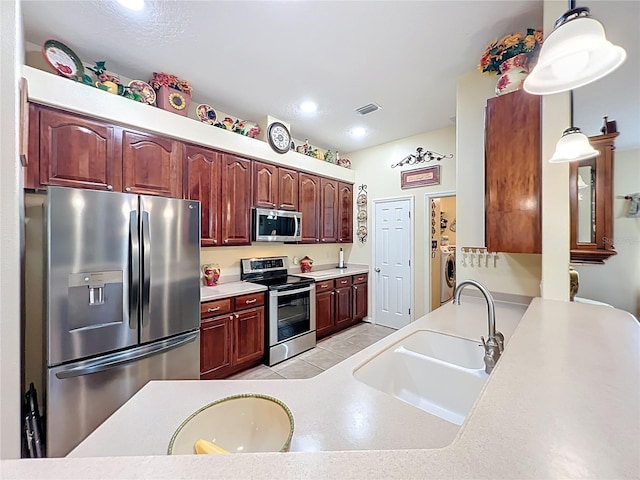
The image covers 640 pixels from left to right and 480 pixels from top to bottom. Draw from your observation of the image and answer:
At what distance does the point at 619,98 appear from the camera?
1409 mm

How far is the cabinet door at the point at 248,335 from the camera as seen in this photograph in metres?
2.65

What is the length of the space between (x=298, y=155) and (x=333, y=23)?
6.04 feet

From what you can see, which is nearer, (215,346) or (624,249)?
(624,249)

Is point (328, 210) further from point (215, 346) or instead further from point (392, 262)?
point (215, 346)

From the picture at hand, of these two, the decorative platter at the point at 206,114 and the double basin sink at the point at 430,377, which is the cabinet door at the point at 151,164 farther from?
the double basin sink at the point at 430,377

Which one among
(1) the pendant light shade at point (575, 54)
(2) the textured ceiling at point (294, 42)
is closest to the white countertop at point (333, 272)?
(2) the textured ceiling at point (294, 42)

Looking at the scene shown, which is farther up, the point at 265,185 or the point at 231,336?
the point at 265,185

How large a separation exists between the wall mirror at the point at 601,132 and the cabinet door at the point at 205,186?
9.44 feet

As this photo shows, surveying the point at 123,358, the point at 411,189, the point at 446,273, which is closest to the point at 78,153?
the point at 123,358

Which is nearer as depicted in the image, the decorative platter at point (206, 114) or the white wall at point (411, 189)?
the decorative platter at point (206, 114)

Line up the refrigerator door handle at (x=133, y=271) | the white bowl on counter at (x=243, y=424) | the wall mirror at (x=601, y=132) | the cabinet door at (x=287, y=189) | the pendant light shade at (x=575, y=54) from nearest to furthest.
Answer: the white bowl on counter at (x=243, y=424) < the pendant light shade at (x=575, y=54) < the wall mirror at (x=601, y=132) < the refrigerator door handle at (x=133, y=271) < the cabinet door at (x=287, y=189)

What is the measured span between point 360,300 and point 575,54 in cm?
373

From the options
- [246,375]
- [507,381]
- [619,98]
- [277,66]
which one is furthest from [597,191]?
[246,375]

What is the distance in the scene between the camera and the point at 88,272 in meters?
1.70
